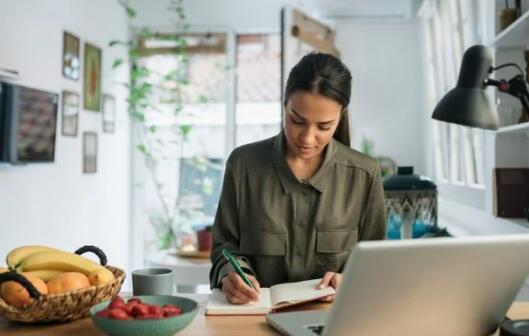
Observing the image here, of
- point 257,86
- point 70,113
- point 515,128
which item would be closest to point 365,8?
point 257,86

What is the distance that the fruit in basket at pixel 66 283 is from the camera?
116 cm

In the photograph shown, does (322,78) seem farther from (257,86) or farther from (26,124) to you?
(257,86)

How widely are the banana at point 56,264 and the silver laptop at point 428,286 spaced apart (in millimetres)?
429

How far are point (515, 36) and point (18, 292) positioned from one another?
185 cm

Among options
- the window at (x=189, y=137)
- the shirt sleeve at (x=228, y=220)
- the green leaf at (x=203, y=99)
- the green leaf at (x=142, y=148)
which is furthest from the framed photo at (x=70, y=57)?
the shirt sleeve at (x=228, y=220)

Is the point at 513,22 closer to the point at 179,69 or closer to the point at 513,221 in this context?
the point at 513,221

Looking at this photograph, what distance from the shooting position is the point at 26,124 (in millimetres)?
3125

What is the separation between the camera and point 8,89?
2.95 meters

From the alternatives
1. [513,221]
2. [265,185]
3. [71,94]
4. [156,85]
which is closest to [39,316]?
[265,185]

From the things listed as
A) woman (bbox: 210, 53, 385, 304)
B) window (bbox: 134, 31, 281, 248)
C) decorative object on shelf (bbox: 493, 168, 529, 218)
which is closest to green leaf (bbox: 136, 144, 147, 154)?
window (bbox: 134, 31, 281, 248)

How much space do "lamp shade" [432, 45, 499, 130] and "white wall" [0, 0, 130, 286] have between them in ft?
7.90

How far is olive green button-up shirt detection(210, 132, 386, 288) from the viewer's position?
1613 millimetres

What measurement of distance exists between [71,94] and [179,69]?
123 centimetres

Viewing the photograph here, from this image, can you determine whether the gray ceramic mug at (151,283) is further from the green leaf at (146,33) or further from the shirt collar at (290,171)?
the green leaf at (146,33)
